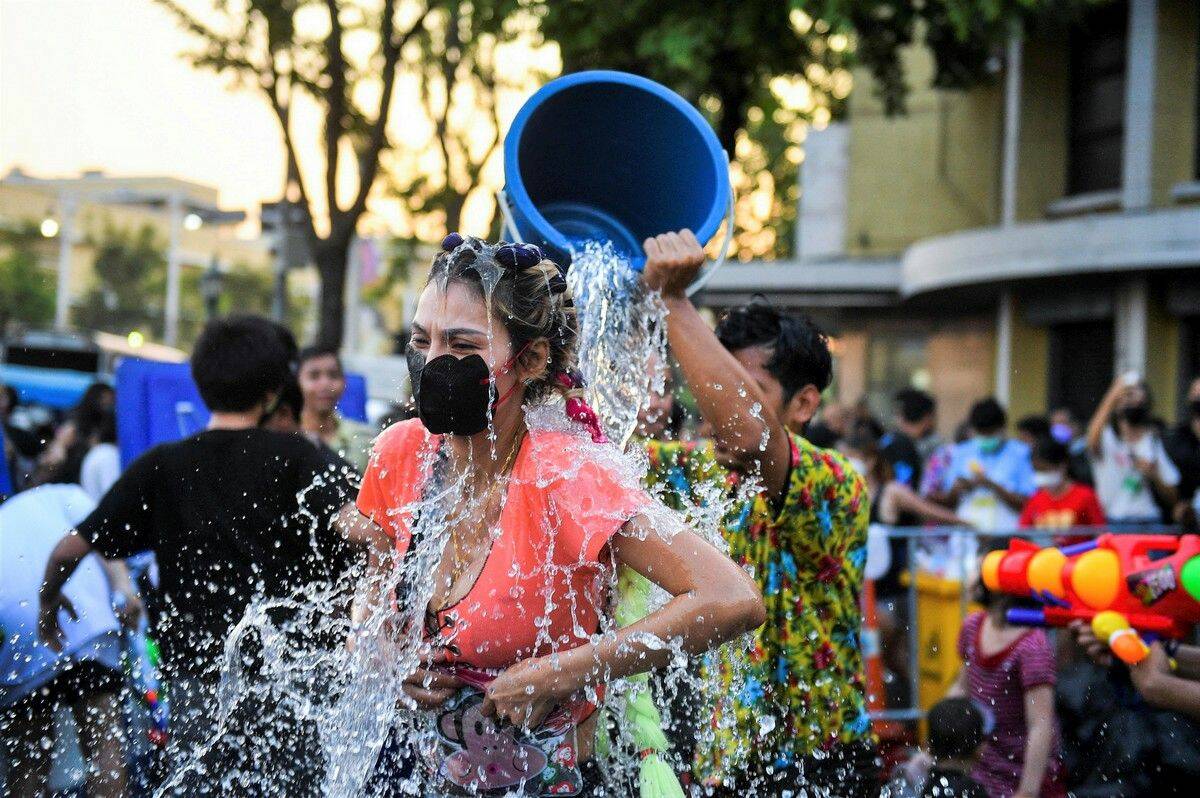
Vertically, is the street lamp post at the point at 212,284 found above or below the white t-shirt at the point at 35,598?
above

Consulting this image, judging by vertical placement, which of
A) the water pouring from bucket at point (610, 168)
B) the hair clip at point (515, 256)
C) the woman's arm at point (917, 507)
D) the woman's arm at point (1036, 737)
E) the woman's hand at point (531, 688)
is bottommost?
the woman's arm at point (1036, 737)

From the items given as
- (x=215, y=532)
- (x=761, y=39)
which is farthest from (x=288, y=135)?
(x=215, y=532)

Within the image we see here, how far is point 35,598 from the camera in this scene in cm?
448

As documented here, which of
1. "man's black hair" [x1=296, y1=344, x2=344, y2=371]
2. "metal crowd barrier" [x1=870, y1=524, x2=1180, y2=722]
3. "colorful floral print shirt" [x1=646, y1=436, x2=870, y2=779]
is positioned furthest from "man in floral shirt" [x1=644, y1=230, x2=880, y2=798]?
"metal crowd barrier" [x1=870, y1=524, x2=1180, y2=722]

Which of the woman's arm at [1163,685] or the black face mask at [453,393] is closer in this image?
the black face mask at [453,393]

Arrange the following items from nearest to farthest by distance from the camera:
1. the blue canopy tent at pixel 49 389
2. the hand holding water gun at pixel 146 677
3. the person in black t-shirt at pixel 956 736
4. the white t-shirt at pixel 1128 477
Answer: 1. the person in black t-shirt at pixel 956 736
2. the hand holding water gun at pixel 146 677
3. the white t-shirt at pixel 1128 477
4. the blue canopy tent at pixel 49 389

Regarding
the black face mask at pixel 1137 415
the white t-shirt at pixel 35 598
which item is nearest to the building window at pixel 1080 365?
the black face mask at pixel 1137 415

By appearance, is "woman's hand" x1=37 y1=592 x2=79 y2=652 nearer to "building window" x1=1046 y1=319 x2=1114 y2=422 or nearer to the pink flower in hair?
the pink flower in hair

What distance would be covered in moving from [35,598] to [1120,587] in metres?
3.52

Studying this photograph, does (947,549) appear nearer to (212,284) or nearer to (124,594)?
(124,594)

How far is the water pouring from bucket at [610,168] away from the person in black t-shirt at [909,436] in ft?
19.6

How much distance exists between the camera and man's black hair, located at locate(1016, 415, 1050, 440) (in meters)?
8.84

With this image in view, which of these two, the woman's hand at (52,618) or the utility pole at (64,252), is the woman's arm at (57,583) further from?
the utility pole at (64,252)

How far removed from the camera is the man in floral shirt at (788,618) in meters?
3.08
